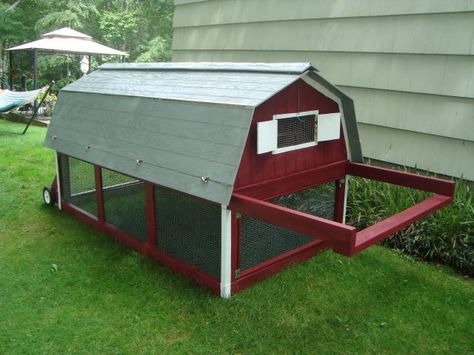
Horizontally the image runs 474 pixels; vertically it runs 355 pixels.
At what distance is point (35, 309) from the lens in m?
3.06

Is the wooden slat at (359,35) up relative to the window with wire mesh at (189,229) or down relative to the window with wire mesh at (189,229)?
up

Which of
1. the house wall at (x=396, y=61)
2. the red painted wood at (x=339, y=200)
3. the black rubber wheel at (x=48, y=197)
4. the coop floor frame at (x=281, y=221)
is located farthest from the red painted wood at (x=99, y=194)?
the house wall at (x=396, y=61)

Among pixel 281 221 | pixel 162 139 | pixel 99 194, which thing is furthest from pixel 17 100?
pixel 281 221

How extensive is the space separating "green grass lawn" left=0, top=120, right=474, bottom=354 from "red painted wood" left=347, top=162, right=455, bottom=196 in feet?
2.56

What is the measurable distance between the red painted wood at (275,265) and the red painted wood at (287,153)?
2.35ft

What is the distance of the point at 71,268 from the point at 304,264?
1.99 m

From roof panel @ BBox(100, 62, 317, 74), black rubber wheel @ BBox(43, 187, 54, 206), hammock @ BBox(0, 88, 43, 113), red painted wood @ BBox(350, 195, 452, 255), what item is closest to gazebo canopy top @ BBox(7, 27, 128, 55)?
hammock @ BBox(0, 88, 43, 113)

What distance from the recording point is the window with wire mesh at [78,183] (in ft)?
14.2

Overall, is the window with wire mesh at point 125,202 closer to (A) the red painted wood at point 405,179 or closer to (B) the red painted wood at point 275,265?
(B) the red painted wood at point 275,265

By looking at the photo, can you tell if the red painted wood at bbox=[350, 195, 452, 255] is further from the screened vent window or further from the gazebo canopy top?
the gazebo canopy top

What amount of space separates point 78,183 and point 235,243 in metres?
2.26

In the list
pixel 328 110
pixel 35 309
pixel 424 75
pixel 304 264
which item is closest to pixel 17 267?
pixel 35 309

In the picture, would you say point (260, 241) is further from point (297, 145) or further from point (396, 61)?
point (396, 61)

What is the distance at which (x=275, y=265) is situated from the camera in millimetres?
3496
